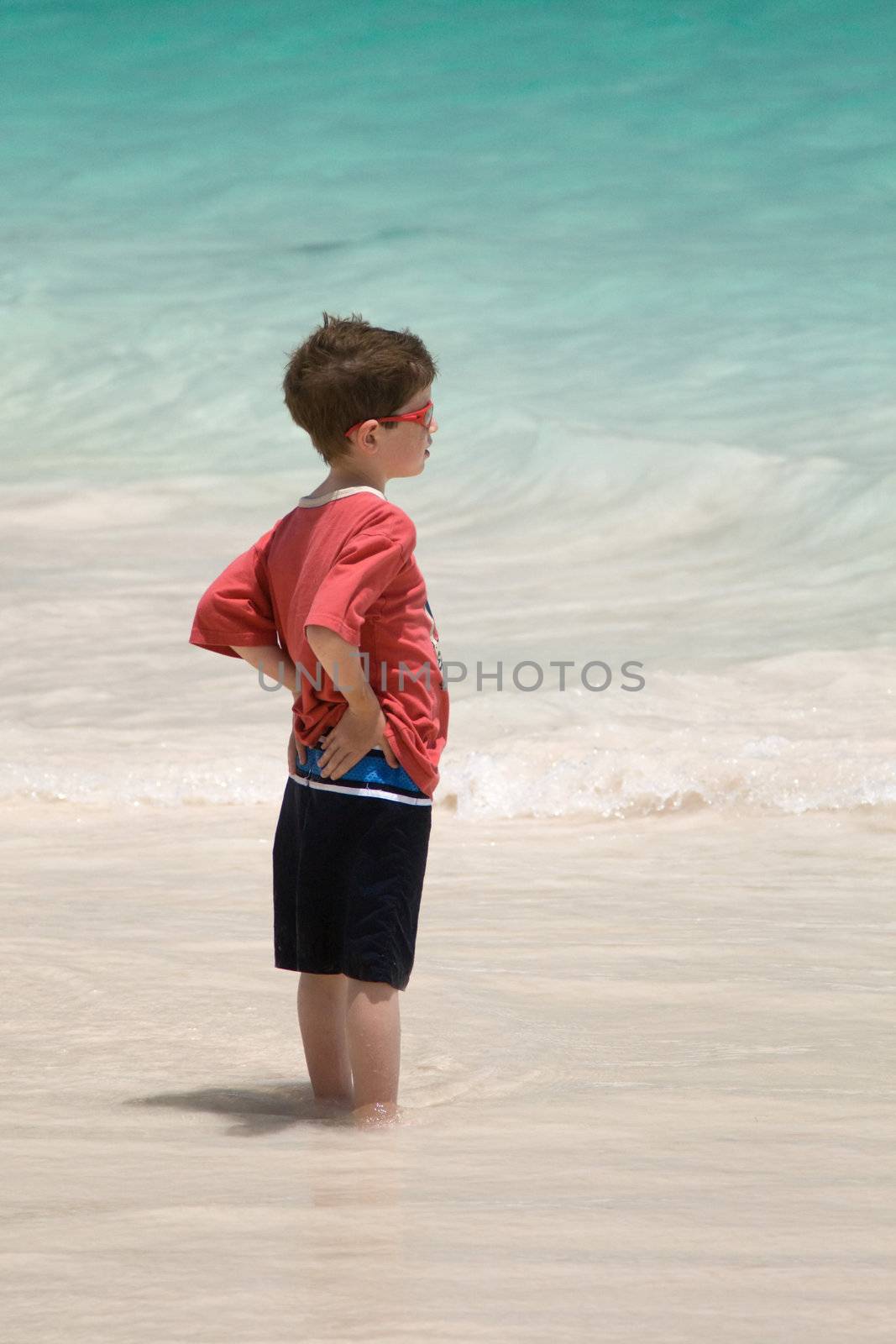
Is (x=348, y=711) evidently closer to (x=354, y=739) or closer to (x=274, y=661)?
(x=354, y=739)

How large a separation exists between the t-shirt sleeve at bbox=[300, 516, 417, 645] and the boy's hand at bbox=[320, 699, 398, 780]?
123 millimetres

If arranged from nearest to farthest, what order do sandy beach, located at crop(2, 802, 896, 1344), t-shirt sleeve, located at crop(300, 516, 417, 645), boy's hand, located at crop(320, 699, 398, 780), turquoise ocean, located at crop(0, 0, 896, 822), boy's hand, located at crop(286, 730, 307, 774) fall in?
sandy beach, located at crop(2, 802, 896, 1344) < t-shirt sleeve, located at crop(300, 516, 417, 645) < boy's hand, located at crop(320, 699, 398, 780) < boy's hand, located at crop(286, 730, 307, 774) < turquoise ocean, located at crop(0, 0, 896, 822)

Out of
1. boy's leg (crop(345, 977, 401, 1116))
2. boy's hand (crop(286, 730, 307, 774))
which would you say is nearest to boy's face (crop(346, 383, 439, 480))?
boy's hand (crop(286, 730, 307, 774))

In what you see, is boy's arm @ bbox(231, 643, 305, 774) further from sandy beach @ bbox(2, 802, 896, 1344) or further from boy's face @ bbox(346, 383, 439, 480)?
sandy beach @ bbox(2, 802, 896, 1344)

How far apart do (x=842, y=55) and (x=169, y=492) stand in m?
16.1

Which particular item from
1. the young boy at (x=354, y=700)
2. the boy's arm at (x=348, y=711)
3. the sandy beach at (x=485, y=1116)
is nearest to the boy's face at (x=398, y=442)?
the young boy at (x=354, y=700)

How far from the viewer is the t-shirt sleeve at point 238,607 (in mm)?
2506

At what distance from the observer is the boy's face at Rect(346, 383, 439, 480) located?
2.42 metres

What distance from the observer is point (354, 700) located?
2.31 metres

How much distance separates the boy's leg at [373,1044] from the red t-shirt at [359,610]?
0.31m

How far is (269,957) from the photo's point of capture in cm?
354

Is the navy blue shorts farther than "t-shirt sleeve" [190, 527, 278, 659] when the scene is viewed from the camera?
No

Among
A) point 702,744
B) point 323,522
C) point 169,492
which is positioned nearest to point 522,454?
point 169,492

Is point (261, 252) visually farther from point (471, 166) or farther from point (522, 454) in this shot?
point (522, 454)
